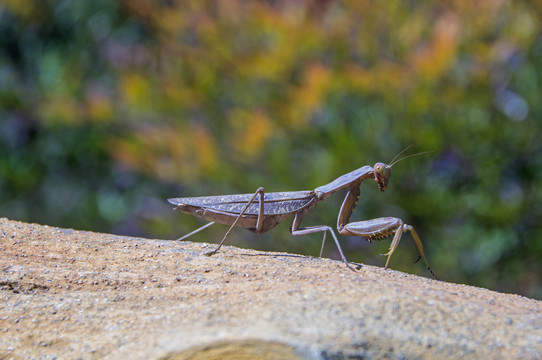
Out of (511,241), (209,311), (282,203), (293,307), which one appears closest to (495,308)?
(293,307)

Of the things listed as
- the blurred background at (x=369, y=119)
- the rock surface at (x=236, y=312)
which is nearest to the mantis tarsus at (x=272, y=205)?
the rock surface at (x=236, y=312)

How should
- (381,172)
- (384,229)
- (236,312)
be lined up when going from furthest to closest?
(381,172) → (384,229) → (236,312)

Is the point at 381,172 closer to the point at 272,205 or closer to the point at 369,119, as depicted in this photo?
the point at 272,205

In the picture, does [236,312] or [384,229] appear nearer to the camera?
[236,312]

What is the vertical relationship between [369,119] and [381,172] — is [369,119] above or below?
above

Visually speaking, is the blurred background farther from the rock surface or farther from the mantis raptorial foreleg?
the rock surface

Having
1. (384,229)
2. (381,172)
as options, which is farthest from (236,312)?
(381,172)
